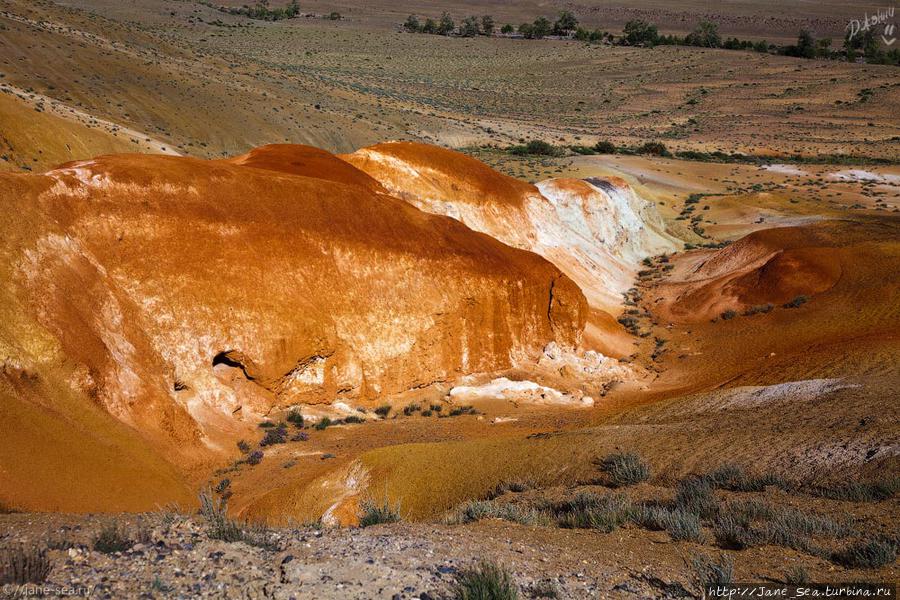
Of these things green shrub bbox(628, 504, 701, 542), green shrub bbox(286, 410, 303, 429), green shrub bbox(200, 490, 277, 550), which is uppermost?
green shrub bbox(200, 490, 277, 550)

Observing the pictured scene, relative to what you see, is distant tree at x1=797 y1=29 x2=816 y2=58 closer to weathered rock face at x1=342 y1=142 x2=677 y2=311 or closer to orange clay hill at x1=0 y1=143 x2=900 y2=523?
weathered rock face at x1=342 y1=142 x2=677 y2=311

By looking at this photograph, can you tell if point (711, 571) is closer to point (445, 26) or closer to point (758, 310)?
point (758, 310)

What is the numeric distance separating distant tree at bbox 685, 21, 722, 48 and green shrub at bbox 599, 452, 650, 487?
150124mm

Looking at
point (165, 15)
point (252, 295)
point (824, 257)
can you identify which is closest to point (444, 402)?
point (252, 295)

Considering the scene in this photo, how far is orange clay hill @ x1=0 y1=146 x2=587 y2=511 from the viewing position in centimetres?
1055

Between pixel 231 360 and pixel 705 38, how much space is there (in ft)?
491

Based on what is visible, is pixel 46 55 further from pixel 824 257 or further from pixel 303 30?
pixel 303 30

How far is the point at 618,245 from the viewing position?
1473 inches

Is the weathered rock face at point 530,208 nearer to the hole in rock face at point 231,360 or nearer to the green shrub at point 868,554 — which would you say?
the hole in rock face at point 231,360

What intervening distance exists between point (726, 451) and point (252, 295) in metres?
12.0

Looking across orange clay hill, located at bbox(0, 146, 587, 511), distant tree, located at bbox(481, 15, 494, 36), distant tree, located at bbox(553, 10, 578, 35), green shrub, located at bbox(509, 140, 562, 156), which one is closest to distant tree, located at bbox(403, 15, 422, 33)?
distant tree, located at bbox(481, 15, 494, 36)

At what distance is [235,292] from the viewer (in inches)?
621
